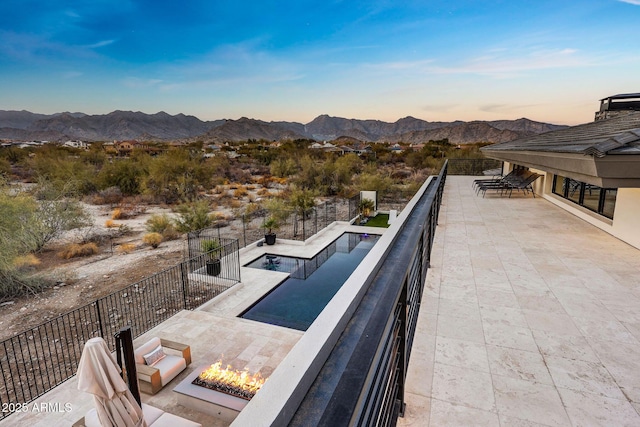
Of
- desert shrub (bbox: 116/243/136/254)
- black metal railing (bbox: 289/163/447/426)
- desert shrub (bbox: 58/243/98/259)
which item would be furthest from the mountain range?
black metal railing (bbox: 289/163/447/426)

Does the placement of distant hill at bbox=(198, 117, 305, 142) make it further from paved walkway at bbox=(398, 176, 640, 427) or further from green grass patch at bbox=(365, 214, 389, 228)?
paved walkway at bbox=(398, 176, 640, 427)

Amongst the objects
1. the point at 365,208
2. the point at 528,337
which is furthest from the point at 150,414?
the point at 365,208

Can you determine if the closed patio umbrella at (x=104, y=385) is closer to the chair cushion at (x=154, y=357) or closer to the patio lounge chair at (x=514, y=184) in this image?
the chair cushion at (x=154, y=357)

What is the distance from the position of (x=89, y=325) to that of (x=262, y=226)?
293 inches

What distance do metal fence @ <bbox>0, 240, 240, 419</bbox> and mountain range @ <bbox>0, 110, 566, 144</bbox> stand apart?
318 ft

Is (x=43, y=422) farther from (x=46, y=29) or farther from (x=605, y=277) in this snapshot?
(x=46, y=29)

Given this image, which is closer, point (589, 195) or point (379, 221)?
point (589, 195)

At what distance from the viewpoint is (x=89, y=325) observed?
8273mm

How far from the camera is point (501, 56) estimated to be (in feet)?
50.4

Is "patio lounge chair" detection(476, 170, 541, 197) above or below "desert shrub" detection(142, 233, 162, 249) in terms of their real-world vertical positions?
above

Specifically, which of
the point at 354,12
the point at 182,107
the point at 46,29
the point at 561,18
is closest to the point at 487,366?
the point at 561,18

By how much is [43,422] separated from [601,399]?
6.60 metres

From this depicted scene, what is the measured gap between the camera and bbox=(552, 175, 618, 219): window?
666cm

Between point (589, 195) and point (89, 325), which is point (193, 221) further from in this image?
point (589, 195)
